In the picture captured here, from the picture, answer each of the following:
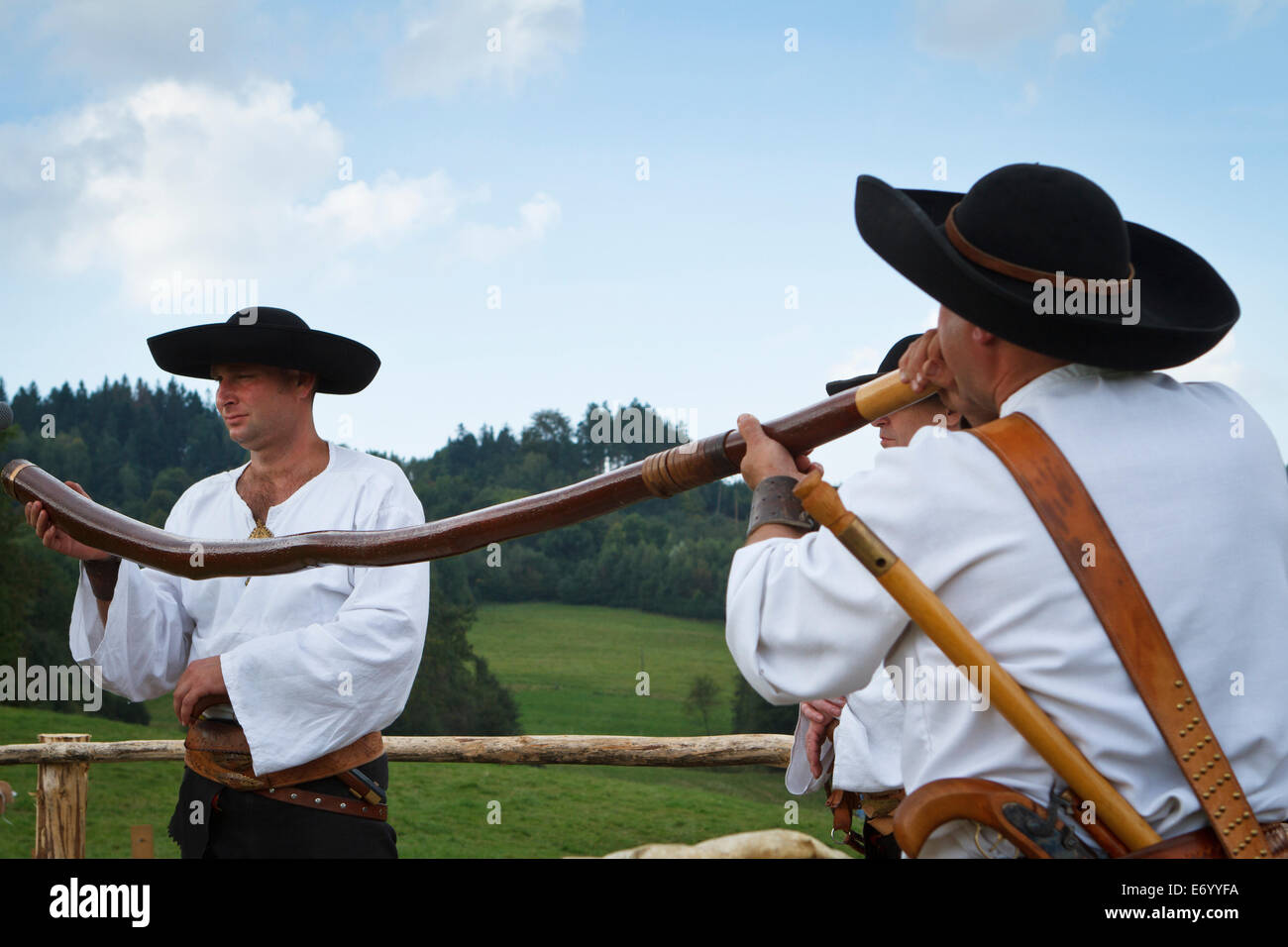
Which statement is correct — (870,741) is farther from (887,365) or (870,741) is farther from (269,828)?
(269,828)

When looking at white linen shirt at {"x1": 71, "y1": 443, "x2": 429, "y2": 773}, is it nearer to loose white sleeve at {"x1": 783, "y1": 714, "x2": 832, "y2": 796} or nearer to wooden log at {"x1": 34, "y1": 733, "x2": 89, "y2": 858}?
loose white sleeve at {"x1": 783, "y1": 714, "x2": 832, "y2": 796}

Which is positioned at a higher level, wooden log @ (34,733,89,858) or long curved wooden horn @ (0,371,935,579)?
long curved wooden horn @ (0,371,935,579)

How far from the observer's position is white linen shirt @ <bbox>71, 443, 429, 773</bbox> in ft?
10.2

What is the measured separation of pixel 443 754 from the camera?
6113 millimetres

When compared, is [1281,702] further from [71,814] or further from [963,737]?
[71,814]

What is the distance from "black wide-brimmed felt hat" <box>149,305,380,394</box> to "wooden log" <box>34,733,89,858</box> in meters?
3.59

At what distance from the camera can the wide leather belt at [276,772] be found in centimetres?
317

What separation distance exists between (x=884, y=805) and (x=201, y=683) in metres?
2.07

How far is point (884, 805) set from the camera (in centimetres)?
308

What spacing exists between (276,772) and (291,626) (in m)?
0.44

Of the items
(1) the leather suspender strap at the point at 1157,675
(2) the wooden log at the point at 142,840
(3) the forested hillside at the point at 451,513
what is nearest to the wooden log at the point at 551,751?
(2) the wooden log at the point at 142,840
